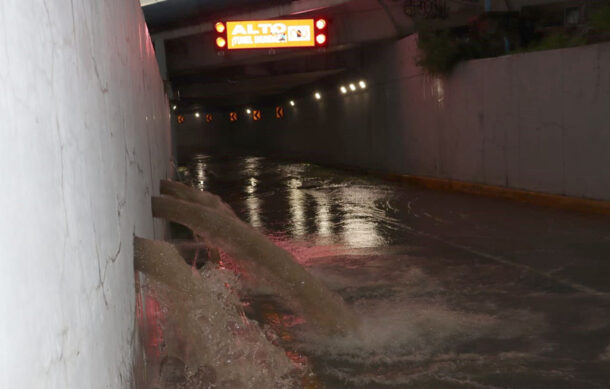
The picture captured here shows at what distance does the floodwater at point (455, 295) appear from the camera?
4.28 meters

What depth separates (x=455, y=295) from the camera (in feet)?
19.7

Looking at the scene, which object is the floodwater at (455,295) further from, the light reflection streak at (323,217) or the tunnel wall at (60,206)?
the tunnel wall at (60,206)

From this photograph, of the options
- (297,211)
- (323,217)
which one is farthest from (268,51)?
(323,217)

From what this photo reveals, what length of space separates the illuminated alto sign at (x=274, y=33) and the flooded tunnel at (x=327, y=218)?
59 millimetres

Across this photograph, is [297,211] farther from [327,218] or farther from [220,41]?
[220,41]

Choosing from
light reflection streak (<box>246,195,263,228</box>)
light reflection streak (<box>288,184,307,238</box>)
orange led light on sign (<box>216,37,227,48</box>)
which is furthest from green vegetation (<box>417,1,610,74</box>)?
orange led light on sign (<box>216,37,227,48</box>)

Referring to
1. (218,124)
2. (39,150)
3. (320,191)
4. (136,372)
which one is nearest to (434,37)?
(320,191)

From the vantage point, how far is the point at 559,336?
15.8 ft

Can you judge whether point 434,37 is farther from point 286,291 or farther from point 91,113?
point 91,113

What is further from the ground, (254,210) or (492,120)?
(492,120)

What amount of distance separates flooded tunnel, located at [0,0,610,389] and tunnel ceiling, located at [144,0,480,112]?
0.11 metres

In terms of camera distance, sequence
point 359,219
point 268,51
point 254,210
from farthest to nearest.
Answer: point 268,51, point 254,210, point 359,219

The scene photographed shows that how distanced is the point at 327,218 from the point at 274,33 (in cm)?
851

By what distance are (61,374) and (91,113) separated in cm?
117
